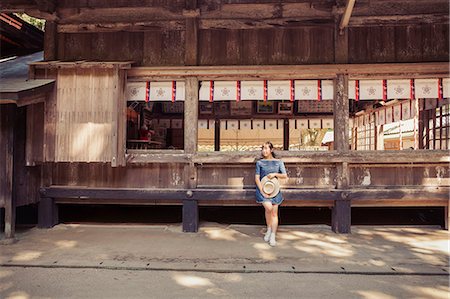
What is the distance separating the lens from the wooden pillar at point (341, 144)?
7.04 m

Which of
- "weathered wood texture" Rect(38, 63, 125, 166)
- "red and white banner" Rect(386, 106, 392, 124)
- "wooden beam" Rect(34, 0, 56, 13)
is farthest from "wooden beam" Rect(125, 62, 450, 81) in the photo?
"red and white banner" Rect(386, 106, 392, 124)

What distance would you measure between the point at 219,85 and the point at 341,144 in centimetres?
310

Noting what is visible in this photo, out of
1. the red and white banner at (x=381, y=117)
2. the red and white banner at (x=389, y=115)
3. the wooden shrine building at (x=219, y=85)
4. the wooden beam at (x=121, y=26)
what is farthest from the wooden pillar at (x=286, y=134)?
the wooden beam at (x=121, y=26)

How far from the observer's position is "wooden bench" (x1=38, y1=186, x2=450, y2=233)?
7.03m

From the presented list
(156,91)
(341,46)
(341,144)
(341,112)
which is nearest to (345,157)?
(341,144)

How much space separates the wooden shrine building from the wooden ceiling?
2cm

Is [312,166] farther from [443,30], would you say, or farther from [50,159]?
[50,159]

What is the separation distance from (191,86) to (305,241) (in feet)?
13.8

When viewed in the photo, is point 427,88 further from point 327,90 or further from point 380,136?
point 380,136

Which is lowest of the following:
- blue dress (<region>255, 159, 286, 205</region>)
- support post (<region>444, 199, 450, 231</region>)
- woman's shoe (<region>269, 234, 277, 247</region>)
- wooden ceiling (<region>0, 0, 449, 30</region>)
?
woman's shoe (<region>269, 234, 277, 247</region>)

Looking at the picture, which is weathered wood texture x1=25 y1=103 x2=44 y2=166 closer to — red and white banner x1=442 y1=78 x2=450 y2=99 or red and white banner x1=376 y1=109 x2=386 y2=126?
red and white banner x1=442 y1=78 x2=450 y2=99

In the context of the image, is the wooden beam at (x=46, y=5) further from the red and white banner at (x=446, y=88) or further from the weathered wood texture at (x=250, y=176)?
the red and white banner at (x=446, y=88)

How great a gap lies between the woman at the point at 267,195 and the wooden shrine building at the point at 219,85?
2.30 ft

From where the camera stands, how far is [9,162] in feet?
20.6
